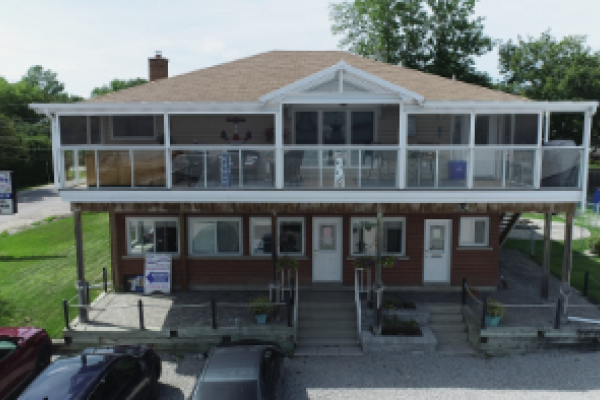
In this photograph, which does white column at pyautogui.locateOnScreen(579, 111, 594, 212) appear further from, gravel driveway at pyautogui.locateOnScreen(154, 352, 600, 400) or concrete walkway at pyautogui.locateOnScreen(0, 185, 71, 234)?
concrete walkway at pyautogui.locateOnScreen(0, 185, 71, 234)

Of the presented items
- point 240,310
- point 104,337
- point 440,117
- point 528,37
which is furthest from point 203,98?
point 528,37

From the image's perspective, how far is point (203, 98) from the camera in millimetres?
12477

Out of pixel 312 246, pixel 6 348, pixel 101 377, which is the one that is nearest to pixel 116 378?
pixel 101 377

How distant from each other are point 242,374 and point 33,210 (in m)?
28.9

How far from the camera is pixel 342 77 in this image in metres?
11.1

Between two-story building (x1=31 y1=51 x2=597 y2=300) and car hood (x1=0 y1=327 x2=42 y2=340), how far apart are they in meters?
3.16

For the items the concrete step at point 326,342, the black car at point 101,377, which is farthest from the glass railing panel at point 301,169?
the black car at point 101,377

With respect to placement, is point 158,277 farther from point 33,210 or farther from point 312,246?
point 33,210

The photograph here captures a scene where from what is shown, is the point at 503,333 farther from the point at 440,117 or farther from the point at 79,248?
the point at 79,248

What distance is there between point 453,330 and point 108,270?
12663 mm

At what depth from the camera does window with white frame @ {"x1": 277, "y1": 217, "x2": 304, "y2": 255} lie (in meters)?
14.2

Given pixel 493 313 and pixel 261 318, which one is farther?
pixel 261 318

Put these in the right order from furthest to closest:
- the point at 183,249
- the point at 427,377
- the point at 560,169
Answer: the point at 183,249 → the point at 560,169 → the point at 427,377

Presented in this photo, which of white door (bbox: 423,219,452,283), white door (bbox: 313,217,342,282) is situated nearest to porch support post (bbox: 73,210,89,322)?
white door (bbox: 313,217,342,282)
